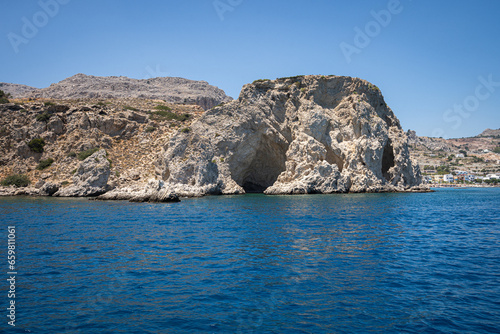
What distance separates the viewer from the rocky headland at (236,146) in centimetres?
5331

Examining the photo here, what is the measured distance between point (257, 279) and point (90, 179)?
45.5 m

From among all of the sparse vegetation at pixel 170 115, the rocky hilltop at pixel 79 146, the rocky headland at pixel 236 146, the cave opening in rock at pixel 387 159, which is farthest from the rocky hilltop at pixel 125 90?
the cave opening in rock at pixel 387 159

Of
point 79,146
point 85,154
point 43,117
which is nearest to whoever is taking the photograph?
point 85,154

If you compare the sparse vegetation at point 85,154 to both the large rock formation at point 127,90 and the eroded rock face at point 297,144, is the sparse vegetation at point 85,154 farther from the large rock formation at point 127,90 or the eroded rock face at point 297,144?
the large rock formation at point 127,90

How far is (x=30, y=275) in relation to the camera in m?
12.3

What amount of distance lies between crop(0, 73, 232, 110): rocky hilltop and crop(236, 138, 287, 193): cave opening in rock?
56.6 meters

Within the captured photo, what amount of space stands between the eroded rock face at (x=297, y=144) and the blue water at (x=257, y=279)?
31208 mm

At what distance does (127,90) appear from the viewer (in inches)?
4815

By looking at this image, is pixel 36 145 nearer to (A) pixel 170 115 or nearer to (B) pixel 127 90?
(A) pixel 170 115

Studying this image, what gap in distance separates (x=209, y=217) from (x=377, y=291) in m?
18.6

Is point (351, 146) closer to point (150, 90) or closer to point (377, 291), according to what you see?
point (377, 291)

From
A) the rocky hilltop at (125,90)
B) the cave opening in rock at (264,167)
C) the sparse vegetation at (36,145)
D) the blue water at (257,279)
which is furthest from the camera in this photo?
the rocky hilltop at (125,90)

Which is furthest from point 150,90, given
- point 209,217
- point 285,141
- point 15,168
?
point 209,217

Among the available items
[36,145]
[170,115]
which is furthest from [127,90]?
[36,145]
